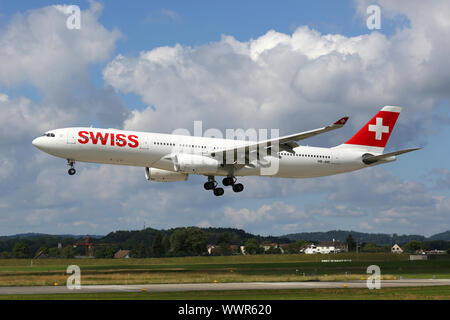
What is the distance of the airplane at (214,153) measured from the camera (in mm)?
47250

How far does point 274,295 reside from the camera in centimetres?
3441

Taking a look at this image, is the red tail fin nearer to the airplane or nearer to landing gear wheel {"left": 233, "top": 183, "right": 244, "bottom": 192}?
the airplane

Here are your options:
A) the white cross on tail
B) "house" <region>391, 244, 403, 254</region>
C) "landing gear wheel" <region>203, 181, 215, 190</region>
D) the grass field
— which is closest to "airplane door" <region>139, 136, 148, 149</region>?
"landing gear wheel" <region>203, 181, 215, 190</region>

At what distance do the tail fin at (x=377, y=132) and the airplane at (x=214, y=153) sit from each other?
0.31 ft

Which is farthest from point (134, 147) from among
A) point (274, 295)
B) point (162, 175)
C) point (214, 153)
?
point (274, 295)

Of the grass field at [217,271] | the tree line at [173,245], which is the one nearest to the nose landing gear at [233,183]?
the grass field at [217,271]

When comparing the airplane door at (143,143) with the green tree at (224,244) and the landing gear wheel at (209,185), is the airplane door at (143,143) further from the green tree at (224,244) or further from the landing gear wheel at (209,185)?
the green tree at (224,244)

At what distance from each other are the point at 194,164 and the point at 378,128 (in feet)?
68.8

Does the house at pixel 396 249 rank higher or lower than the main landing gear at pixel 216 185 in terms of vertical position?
lower

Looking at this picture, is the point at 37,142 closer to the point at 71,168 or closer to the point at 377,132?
the point at 71,168
